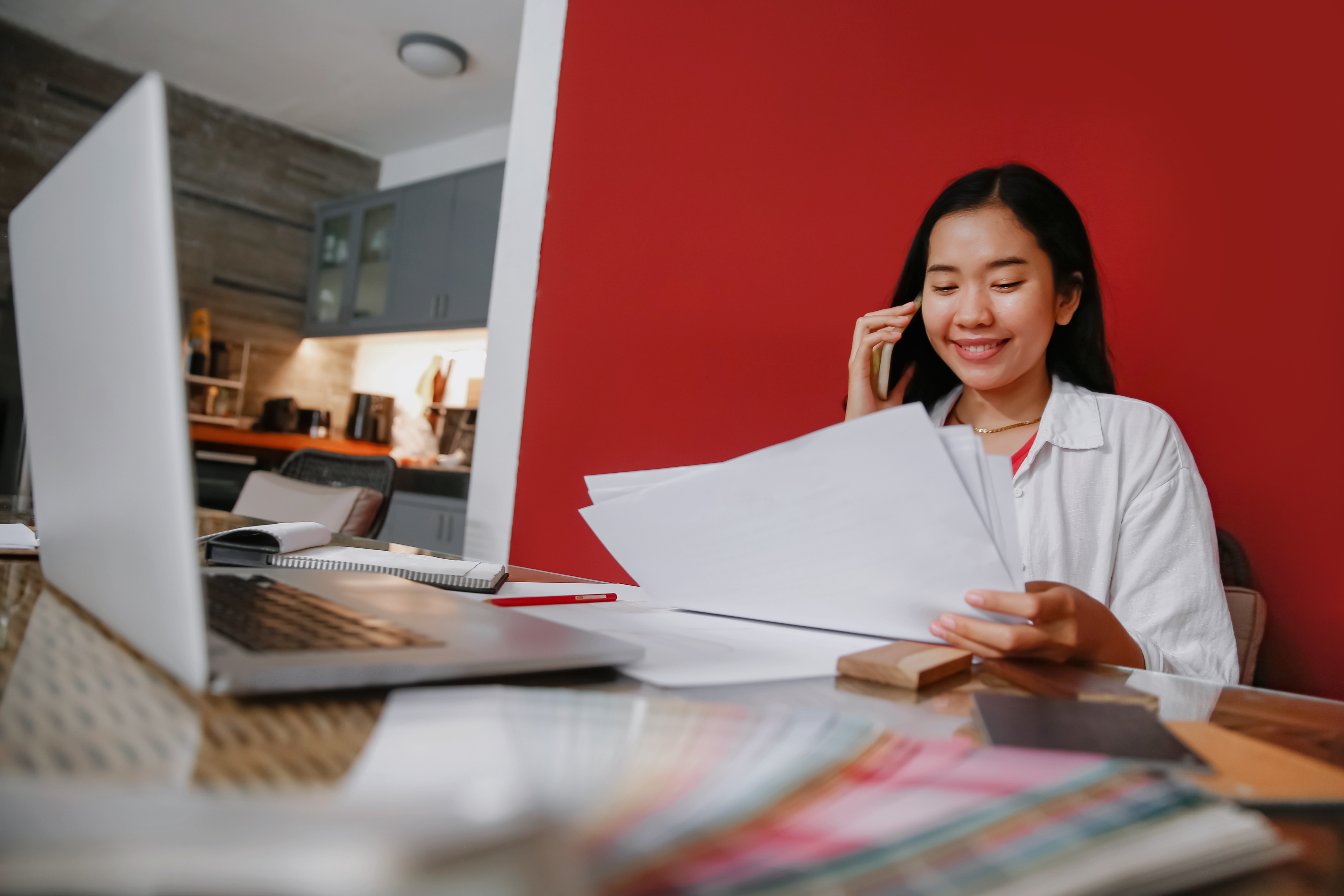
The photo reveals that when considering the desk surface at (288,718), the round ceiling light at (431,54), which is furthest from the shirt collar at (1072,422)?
the round ceiling light at (431,54)

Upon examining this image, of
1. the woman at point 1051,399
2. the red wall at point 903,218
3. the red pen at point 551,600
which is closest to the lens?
the red pen at point 551,600

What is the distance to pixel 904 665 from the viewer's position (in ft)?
1.84

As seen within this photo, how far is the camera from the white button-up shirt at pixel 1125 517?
1108mm

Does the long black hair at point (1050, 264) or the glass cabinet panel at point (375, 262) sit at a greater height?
the glass cabinet panel at point (375, 262)

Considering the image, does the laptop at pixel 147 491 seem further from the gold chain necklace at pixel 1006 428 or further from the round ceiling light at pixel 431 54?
the round ceiling light at pixel 431 54

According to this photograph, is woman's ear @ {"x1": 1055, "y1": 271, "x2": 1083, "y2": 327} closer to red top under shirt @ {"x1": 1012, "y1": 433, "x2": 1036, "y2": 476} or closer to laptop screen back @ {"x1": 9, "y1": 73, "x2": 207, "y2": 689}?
red top under shirt @ {"x1": 1012, "y1": 433, "x2": 1036, "y2": 476}

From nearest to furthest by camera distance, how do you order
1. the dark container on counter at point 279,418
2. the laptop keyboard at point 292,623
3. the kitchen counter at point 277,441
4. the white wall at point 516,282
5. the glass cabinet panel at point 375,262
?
the laptop keyboard at point 292,623, the white wall at point 516,282, the kitchen counter at point 277,441, the glass cabinet panel at point 375,262, the dark container on counter at point 279,418

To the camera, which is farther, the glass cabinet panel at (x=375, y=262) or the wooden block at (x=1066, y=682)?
the glass cabinet panel at (x=375, y=262)

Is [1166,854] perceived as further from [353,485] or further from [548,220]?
[548,220]

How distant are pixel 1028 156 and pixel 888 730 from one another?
67.4 inches

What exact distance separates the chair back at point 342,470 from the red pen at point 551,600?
52.0 inches

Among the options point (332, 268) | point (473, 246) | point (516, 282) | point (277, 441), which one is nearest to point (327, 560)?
point (516, 282)

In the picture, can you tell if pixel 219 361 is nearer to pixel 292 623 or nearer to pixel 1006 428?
pixel 1006 428

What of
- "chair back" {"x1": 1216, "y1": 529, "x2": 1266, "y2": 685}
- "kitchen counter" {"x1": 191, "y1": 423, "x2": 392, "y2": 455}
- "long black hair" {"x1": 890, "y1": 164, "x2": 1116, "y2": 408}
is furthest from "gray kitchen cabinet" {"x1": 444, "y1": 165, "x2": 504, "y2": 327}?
"chair back" {"x1": 1216, "y1": 529, "x2": 1266, "y2": 685}
